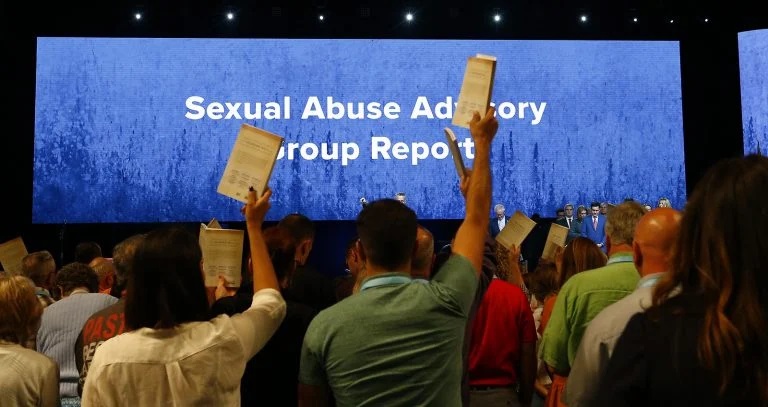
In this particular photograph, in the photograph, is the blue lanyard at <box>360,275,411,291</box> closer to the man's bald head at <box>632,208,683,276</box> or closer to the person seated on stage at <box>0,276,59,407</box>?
the man's bald head at <box>632,208,683,276</box>

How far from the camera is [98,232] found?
1016 centimetres

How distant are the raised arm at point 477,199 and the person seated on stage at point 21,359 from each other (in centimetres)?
121

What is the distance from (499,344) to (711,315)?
207 centimetres

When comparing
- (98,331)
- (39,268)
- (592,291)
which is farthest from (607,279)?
(39,268)

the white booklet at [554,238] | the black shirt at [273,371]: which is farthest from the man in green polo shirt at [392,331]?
the white booklet at [554,238]

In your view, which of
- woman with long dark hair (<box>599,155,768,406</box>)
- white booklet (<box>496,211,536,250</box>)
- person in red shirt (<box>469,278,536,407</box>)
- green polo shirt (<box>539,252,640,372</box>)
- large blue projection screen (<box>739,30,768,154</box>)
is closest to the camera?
woman with long dark hair (<box>599,155,768,406</box>)

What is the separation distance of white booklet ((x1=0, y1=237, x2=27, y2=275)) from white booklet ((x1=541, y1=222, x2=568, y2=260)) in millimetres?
2769

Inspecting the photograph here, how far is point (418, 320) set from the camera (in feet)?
5.34

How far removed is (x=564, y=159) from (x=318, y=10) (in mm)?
3844

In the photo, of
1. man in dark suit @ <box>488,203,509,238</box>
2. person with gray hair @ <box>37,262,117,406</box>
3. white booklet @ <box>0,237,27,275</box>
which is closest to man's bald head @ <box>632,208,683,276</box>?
person with gray hair @ <box>37,262,117,406</box>

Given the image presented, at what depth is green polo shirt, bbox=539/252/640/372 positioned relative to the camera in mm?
2348

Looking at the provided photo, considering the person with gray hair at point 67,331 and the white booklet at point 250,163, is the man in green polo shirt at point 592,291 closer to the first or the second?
the white booklet at point 250,163

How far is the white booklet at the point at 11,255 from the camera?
13.2 ft

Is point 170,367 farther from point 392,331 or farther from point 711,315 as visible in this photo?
point 711,315
